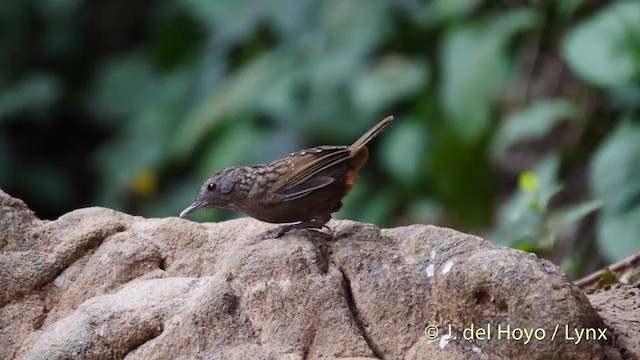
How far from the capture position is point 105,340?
2.95m

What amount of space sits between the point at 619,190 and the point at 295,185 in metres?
2.57

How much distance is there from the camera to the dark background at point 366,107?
6066mm

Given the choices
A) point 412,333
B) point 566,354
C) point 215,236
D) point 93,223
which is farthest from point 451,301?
point 93,223

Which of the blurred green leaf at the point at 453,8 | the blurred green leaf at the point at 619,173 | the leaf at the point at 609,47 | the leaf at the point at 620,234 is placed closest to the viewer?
the leaf at the point at 620,234

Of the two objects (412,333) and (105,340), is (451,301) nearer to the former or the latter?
(412,333)

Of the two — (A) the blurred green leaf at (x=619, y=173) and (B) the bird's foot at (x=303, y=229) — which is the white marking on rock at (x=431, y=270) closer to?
(B) the bird's foot at (x=303, y=229)

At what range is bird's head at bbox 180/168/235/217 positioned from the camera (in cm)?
372

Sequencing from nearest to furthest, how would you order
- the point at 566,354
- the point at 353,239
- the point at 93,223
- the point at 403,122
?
the point at 566,354 < the point at 353,239 < the point at 93,223 < the point at 403,122

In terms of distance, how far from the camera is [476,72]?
683 centimetres

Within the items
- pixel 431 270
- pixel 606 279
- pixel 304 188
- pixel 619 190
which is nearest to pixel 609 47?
pixel 619 190

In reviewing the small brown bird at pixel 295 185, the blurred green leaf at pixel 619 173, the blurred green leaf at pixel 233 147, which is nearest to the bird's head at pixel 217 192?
the small brown bird at pixel 295 185

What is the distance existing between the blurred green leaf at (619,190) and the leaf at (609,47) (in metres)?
0.29

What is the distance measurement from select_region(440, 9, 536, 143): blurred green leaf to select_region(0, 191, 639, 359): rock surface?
11.8ft

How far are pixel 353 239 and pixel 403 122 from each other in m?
4.45
